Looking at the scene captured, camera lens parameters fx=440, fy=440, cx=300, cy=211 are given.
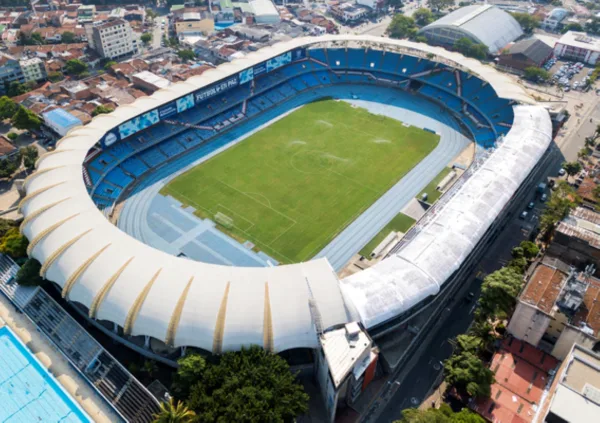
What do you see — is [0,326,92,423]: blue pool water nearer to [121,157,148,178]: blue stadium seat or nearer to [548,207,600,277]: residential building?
[121,157,148,178]: blue stadium seat

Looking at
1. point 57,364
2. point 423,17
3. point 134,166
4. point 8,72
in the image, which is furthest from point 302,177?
point 423,17

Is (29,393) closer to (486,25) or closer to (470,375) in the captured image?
(470,375)

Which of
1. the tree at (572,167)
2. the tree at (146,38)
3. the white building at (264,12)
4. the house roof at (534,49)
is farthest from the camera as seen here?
the white building at (264,12)

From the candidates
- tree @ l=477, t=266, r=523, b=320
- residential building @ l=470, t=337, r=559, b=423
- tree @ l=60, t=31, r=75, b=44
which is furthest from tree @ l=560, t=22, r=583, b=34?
tree @ l=60, t=31, r=75, b=44

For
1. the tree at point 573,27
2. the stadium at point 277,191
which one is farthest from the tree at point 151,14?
the tree at point 573,27

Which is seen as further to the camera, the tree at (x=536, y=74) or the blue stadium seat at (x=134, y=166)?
the tree at (x=536, y=74)

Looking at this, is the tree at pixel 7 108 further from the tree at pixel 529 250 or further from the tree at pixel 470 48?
the tree at pixel 470 48
